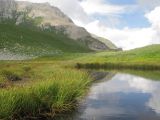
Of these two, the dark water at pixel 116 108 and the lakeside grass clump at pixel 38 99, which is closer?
A: the lakeside grass clump at pixel 38 99

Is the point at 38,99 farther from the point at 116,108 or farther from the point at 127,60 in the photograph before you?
the point at 127,60

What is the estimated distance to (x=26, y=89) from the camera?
89.6ft

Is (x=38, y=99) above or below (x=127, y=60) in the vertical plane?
below

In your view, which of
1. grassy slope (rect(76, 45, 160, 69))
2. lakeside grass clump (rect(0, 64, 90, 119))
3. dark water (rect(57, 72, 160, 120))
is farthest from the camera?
grassy slope (rect(76, 45, 160, 69))

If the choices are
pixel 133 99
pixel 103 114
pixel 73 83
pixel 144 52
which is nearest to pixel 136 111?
pixel 103 114

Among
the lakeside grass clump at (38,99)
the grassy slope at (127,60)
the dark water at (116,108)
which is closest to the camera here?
the lakeside grass clump at (38,99)

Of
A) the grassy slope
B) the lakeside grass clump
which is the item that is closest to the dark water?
the lakeside grass clump

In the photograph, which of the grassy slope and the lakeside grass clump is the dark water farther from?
the grassy slope

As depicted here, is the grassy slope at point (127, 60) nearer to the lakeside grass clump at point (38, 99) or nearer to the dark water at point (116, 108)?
the dark water at point (116, 108)

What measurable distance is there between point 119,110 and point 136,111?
5.09 feet

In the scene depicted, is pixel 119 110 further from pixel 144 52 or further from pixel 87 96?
pixel 144 52

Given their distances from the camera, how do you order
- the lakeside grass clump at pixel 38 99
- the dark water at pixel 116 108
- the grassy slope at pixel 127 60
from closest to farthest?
the lakeside grass clump at pixel 38 99 → the dark water at pixel 116 108 → the grassy slope at pixel 127 60

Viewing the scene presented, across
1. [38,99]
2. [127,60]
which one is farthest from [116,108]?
[127,60]

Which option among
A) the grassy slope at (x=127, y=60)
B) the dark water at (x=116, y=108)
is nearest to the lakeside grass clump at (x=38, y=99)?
the dark water at (x=116, y=108)
